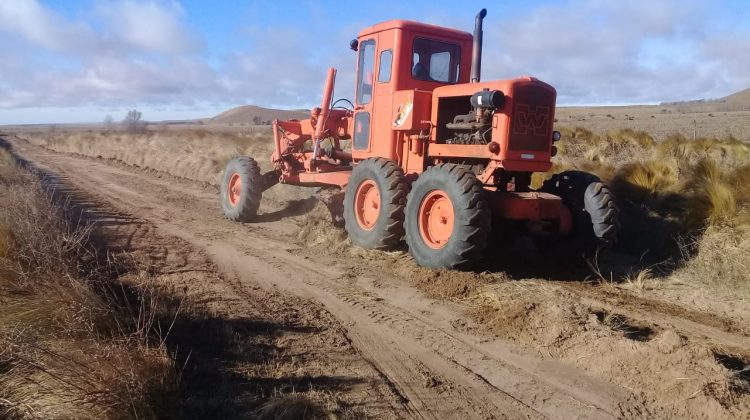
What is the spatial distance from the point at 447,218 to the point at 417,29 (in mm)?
3040

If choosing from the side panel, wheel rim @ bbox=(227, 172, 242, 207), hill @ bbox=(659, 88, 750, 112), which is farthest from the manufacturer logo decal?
hill @ bbox=(659, 88, 750, 112)

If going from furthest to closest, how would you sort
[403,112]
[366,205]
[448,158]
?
[366,205]
[403,112]
[448,158]

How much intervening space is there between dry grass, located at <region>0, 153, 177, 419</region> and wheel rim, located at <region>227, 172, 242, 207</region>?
20.1 ft

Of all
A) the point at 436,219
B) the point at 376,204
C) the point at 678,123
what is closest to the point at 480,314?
the point at 436,219

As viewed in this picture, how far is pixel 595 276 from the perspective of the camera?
8047 millimetres

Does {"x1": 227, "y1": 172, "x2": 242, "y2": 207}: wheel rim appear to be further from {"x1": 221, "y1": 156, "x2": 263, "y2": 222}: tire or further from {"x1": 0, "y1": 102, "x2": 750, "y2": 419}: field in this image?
{"x1": 0, "y1": 102, "x2": 750, "y2": 419}: field

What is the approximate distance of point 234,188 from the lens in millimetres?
12562

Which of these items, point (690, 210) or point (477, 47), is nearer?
point (477, 47)

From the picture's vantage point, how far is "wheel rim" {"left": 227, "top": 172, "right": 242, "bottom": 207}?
40.7 ft

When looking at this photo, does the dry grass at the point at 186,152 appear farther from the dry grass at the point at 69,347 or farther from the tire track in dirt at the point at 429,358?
the dry grass at the point at 69,347

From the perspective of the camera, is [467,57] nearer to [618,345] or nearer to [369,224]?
[369,224]

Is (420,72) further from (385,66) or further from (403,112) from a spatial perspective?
(403,112)

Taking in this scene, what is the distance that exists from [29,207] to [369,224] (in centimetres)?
447

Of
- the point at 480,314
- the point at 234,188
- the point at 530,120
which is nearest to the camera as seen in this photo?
the point at 480,314
